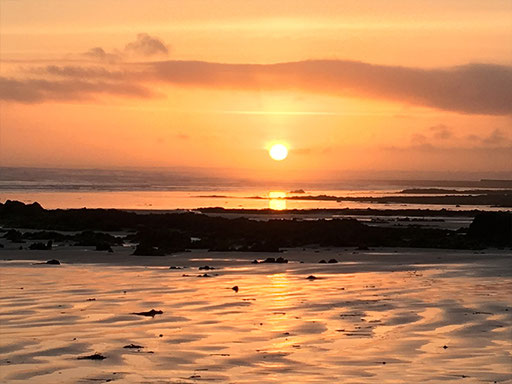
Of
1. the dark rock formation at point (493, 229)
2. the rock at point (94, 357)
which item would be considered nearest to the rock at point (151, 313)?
the rock at point (94, 357)

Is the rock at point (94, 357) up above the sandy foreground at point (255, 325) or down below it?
below

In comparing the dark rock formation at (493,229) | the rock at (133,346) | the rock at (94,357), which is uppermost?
the dark rock formation at (493,229)

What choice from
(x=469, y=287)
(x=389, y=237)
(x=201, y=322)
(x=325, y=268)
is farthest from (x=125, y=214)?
(x=201, y=322)

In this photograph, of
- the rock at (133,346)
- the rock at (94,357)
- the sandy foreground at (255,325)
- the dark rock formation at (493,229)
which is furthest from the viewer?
the dark rock formation at (493,229)

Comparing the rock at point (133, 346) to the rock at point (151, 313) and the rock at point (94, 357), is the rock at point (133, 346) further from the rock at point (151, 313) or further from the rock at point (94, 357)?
the rock at point (151, 313)

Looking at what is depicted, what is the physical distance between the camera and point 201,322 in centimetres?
1806

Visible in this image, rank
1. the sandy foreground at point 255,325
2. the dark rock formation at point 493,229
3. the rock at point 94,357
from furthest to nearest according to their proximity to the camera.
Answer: the dark rock formation at point 493,229 < the rock at point 94,357 < the sandy foreground at point 255,325

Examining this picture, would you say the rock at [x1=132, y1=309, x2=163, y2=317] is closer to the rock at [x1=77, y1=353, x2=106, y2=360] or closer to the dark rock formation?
the rock at [x1=77, y1=353, x2=106, y2=360]

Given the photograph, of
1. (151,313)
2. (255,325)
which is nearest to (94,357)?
(255,325)

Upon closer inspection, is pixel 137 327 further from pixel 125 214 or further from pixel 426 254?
pixel 125 214

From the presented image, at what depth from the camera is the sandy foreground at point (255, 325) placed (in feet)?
44.4

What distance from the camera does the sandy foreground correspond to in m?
13.5

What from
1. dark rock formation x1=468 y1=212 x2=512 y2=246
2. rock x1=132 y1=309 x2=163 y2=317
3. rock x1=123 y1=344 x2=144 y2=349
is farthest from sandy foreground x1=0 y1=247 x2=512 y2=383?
dark rock formation x1=468 y1=212 x2=512 y2=246

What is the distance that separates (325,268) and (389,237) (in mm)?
15809
